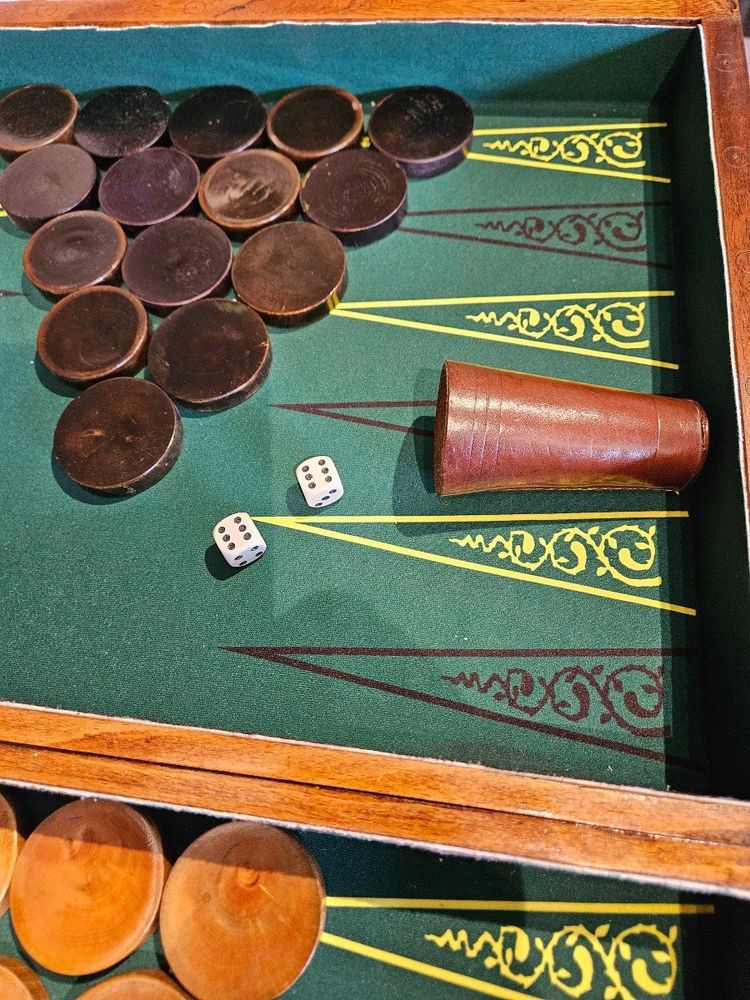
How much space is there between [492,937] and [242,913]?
1.54 ft

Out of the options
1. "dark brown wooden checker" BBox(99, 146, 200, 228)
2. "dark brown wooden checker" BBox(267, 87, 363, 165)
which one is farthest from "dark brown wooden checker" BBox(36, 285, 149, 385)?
"dark brown wooden checker" BBox(267, 87, 363, 165)

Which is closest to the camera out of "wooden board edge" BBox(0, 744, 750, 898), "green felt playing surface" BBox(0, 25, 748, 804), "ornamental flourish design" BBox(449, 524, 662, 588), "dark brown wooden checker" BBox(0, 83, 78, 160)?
"wooden board edge" BBox(0, 744, 750, 898)

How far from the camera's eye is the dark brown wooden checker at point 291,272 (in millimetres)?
1985

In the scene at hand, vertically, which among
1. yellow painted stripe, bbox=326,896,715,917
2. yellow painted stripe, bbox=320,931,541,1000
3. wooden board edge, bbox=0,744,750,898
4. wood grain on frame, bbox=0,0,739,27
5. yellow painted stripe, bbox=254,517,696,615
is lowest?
yellow painted stripe, bbox=320,931,541,1000

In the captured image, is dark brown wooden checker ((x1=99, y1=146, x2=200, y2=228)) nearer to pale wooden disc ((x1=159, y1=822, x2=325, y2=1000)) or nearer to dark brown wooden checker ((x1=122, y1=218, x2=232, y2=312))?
dark brown wooden checker ((x1=122, y1=218, x2=232, y2=312))

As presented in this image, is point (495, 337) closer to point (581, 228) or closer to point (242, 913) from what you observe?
point (581, 228)

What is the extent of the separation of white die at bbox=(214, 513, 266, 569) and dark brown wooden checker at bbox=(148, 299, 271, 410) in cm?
36

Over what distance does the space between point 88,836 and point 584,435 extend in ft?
4.29

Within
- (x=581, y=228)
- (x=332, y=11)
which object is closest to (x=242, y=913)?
(x=581, y=228)

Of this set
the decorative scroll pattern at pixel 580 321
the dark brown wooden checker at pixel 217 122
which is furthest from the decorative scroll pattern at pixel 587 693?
the dark brown wooden checker at pixel 217 122

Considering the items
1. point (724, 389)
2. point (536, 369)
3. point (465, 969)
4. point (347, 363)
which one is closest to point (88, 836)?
point (465, 969)

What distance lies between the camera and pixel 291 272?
79.3 inches

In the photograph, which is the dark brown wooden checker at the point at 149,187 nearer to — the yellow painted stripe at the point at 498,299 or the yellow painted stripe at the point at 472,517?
the yellow painted stripe at the point at 498,299

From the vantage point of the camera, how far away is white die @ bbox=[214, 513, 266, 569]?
1.68 metres
